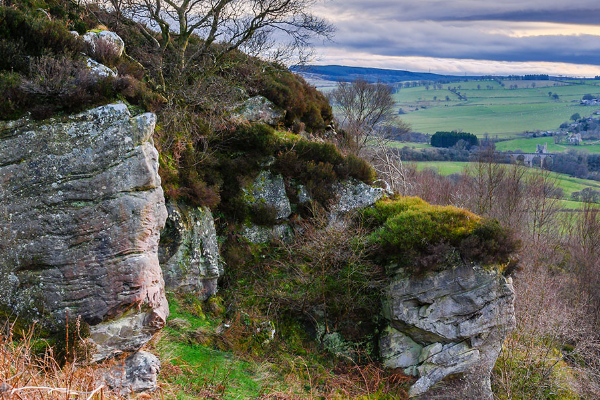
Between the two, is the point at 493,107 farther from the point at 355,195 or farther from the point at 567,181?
the point at 355,195

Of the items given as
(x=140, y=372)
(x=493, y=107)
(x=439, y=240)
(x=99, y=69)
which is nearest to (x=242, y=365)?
(x=140, y=372)

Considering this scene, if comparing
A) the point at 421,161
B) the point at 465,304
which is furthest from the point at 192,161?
the point at 421,161

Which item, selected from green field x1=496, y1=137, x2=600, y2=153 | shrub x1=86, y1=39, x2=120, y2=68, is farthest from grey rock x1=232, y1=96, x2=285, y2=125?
green field x1=496, y1=137, x2=600, y2=153

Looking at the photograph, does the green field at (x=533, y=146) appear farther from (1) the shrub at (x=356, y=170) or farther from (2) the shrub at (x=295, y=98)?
(1) the shrub at (x=356, y=170)

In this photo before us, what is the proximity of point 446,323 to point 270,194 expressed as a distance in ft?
22.0

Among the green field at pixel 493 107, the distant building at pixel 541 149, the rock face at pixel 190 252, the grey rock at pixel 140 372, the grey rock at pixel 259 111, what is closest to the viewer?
the grey rock at pixel 140 372

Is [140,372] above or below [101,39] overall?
below

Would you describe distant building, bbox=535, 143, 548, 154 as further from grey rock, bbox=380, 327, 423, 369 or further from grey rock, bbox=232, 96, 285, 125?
grey rock, bbox=380, 327, 423, 369

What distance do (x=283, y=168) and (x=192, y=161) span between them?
336 centimetres

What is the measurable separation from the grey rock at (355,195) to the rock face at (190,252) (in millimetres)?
4672

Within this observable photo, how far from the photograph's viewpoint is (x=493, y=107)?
13288cm

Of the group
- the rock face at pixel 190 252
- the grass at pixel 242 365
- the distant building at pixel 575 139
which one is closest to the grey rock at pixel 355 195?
the grass at pixel 242 365

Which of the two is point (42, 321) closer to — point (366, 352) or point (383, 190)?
point (366, 352)

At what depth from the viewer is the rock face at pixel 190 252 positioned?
10375mm
